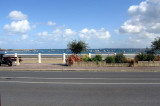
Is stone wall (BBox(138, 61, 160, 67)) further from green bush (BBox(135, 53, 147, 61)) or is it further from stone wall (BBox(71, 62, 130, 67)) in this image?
stone wall (BBox(71, 62, 130, 67))

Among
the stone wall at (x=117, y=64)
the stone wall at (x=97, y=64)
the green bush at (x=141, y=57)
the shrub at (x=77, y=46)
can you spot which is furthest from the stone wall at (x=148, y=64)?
the shrub at (x=77, y=46)

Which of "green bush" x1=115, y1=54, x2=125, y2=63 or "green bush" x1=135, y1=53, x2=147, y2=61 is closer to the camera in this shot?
"green bush" x1=135, y1=53, x2=147, y2=61

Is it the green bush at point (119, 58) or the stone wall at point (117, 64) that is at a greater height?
the green bush at point (119, 58)

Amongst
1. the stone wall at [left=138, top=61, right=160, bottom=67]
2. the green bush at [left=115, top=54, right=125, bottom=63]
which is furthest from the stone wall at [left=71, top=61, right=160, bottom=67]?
the green bush at [left=115, top=54, right=125, bottom=63]

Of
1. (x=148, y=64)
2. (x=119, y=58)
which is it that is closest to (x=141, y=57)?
(x=148, y=64)

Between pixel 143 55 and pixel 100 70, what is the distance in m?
5.01

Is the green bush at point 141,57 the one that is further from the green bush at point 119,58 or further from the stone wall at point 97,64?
the green bush at point 119,58

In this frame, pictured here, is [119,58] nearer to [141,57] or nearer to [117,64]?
[117,64]

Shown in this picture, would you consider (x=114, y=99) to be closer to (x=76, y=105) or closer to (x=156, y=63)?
(x=76, y=105)

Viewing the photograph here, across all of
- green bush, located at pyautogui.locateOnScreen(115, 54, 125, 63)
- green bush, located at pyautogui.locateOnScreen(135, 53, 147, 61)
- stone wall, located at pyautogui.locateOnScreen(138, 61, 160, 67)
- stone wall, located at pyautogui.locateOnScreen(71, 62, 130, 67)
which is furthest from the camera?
green bush, located at pyautogui.locateOnScreen(115, 54, 125, 63)

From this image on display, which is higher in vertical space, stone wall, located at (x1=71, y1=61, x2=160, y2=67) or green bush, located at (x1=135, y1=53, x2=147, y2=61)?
green bush, located at (x1=135, y1=53, x2=147, y2=61)

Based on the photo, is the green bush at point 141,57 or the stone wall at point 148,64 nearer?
the stone wall at point 148,64

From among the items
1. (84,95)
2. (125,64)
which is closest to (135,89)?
(84,95)

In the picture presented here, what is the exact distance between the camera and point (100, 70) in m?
15.5
